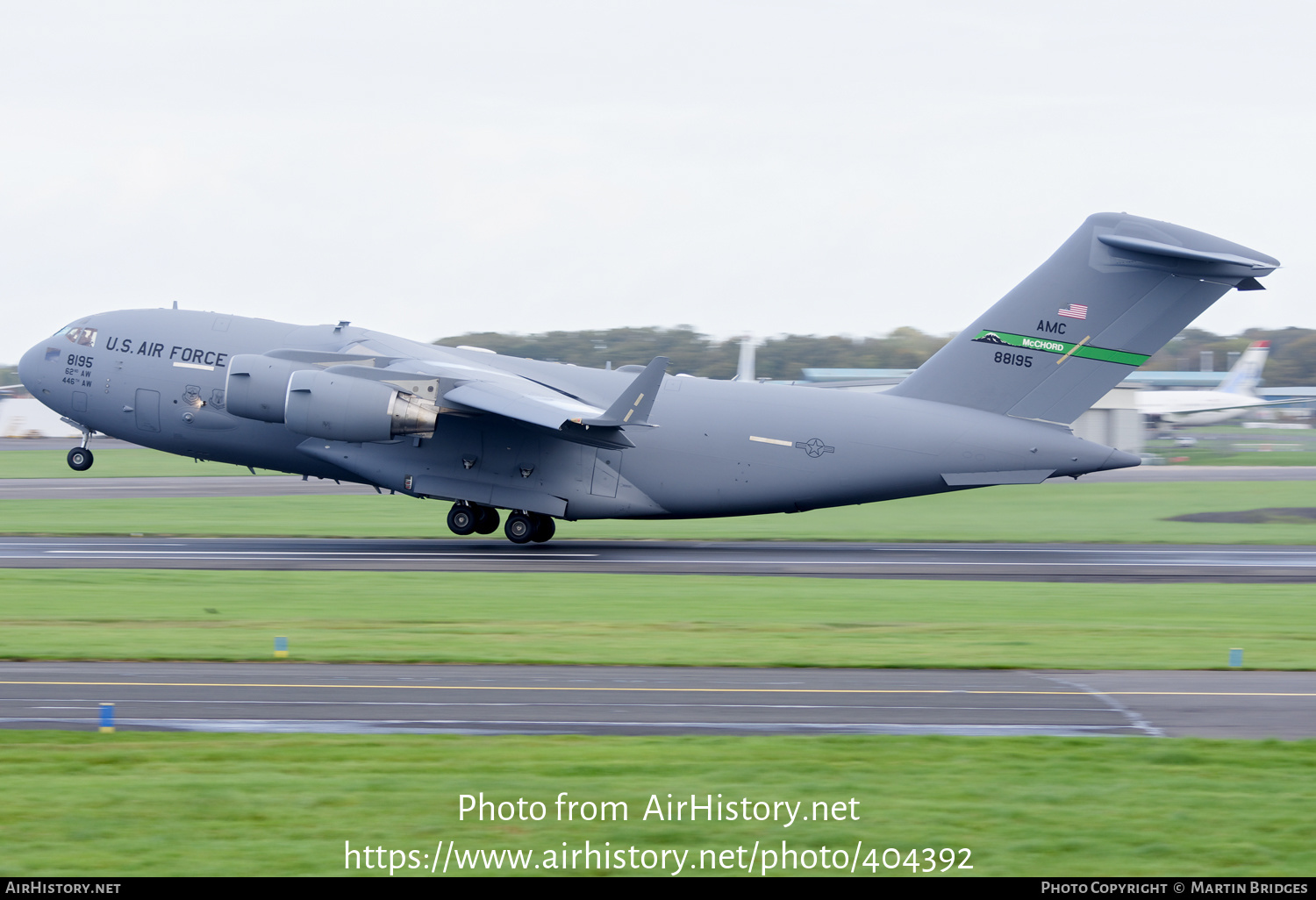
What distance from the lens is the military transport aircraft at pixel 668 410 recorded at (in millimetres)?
24703

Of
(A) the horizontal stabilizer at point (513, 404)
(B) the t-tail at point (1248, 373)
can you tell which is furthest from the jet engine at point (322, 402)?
(B) the t-tail at point (1248, 373)

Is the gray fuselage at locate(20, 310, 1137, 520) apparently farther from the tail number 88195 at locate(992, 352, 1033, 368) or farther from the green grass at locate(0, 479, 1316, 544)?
the green grass at locate(0, 479, 1316, 544)

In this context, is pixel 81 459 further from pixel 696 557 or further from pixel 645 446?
pixel 696 557

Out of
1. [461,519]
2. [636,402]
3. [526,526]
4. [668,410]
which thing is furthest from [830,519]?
[636,402]

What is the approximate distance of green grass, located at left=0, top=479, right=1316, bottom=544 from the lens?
101 feet

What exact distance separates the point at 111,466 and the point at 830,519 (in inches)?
1502

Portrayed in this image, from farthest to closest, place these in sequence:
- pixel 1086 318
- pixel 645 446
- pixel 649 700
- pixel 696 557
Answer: pixel 645 446, pixel 696 557, pixel 1086 318, pixel 649 700

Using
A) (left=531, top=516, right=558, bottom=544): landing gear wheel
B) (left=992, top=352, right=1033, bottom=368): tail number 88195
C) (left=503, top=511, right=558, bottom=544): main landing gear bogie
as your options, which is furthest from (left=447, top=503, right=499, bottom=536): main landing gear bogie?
(left=992, top=352, right=1033, bottom=368): tail number 88195

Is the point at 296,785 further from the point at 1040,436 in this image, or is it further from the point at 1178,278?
the point at 1178,278

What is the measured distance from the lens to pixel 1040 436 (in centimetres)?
2533

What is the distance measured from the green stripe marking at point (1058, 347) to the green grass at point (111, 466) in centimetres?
3200

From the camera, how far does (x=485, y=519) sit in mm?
27500

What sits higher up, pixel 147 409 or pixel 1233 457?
pixel 1233 457

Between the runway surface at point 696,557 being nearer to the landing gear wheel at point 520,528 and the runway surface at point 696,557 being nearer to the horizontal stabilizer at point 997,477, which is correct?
the landing gear wheel at point 520,528
